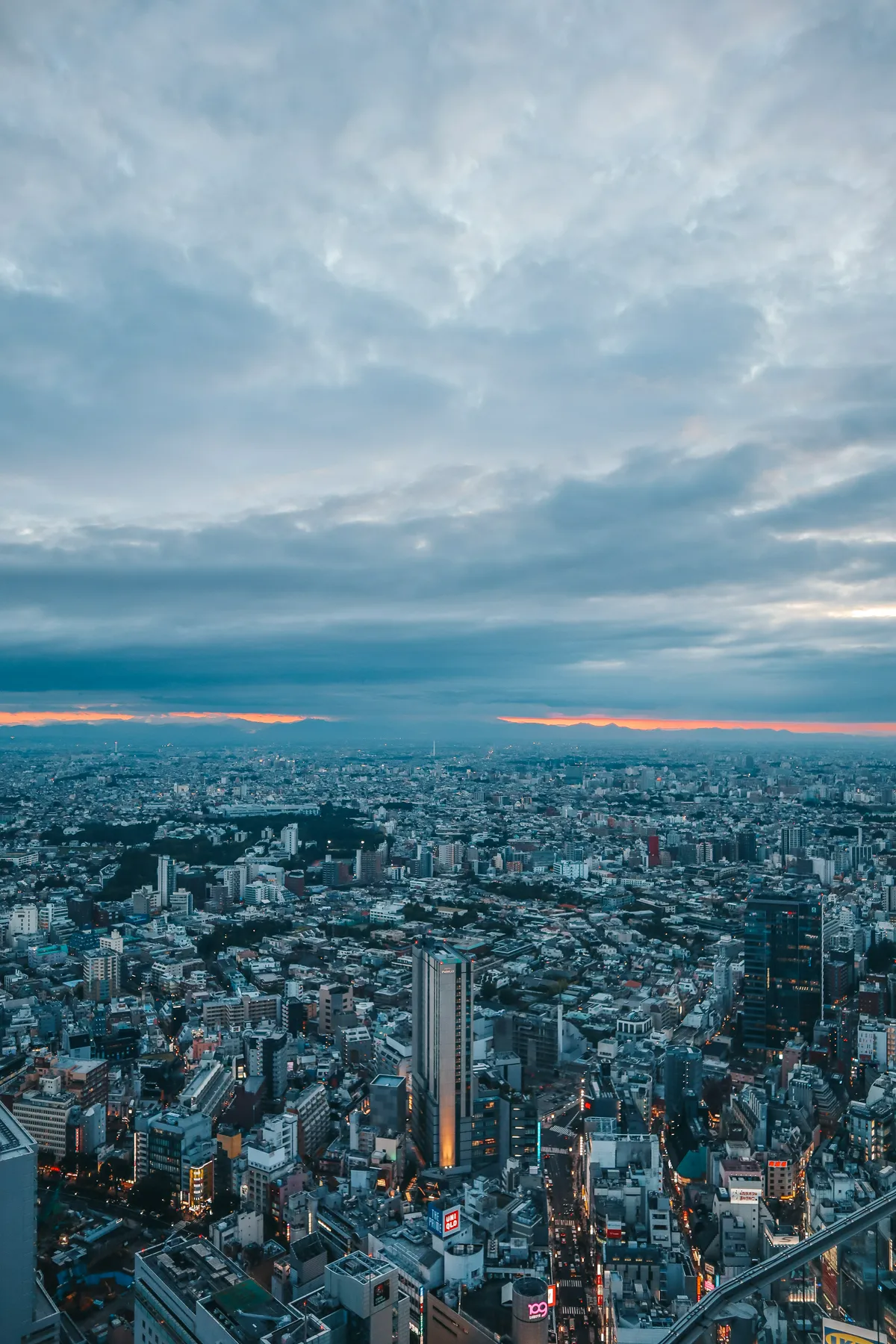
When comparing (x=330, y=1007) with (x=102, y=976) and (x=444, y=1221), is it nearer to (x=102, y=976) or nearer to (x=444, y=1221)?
(x=102, y=976)

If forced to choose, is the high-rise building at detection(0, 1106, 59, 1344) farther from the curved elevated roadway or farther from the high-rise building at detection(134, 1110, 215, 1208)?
the curved elevated roadway

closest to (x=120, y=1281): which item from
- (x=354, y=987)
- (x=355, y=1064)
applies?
(x=355, y=1064)

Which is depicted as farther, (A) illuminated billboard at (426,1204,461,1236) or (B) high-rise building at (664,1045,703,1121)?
(B) high-rise building at (664,1045,703,1121)

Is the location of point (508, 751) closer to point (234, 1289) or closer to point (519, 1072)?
point (519, 1072)

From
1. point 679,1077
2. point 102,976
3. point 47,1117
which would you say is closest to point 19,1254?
point 47,1117

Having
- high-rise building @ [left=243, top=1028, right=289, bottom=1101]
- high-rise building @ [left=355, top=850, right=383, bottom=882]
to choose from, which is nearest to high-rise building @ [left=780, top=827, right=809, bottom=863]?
high-rise building @ [left=355, top=850, right=383, bottom=882]

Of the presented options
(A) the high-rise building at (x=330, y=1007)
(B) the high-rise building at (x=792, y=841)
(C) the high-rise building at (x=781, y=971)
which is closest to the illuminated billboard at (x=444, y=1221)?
(A) the high-rise building at (x=330, y=1007)

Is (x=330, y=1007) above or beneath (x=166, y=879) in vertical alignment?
beneath
